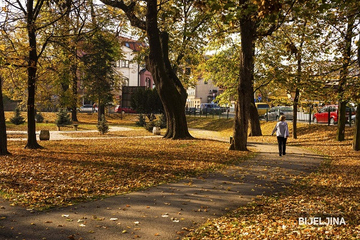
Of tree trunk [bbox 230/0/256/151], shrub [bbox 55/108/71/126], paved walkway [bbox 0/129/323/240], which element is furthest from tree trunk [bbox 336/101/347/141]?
shrub [bbox 55/108/71/126]

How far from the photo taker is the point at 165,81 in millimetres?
22312

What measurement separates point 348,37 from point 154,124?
19937mm

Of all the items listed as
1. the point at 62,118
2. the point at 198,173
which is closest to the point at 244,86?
the point at 198,173

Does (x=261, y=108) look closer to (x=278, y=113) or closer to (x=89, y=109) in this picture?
(x=278, y=113)

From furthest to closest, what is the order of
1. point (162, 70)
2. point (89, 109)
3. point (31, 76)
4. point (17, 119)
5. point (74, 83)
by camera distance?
point (89, 109), point (17, 119), point (74, 83), point (162, 70), point (31, 76)

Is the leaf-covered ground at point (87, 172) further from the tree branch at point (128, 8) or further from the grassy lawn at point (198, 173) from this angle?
the tree branch at point (128, 8)

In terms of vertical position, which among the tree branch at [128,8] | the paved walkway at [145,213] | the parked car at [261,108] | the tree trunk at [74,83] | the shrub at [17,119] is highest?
→ the tree branch at [128,8]

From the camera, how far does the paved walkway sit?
5.76 metres

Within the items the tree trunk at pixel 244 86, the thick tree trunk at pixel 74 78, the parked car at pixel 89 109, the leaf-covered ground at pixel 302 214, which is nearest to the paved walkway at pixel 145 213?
the leaf-covered ground at pixel 302 214

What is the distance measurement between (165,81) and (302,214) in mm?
16278

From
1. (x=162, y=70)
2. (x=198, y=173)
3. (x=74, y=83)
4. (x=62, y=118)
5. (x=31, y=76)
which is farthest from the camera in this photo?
(x=62, y=118)

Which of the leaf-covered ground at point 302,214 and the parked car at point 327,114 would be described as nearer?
the leaf-covered ground at point 302,214

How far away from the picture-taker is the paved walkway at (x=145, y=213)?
18.9ft

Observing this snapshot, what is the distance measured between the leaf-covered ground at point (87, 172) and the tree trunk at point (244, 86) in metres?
1.53
